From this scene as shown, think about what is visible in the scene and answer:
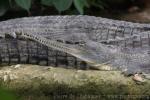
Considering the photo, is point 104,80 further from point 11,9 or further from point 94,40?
point 11,9

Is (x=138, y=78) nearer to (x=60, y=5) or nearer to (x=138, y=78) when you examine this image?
(x=138, y=78)

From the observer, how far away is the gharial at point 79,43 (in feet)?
5.31

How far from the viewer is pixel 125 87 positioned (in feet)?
4.90

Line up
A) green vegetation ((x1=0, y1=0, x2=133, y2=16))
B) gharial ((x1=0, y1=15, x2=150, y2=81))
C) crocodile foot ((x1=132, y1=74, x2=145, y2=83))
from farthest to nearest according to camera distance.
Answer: green vegetation ((x1=0, y1=0, x2=133, y2=16))
gharial ((x1=0, y1=15, x2=150, y2=81))
crocodile foot ((x1=132, y1=74, x2=145, y2=83))

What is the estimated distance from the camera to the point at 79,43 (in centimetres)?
169

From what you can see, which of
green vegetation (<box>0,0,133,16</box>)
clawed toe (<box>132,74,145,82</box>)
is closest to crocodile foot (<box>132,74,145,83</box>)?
clawed toe (<box>132,74,145,82</box>)

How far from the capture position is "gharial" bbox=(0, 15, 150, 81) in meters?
1.62

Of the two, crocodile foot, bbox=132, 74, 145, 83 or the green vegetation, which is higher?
the green vegetation

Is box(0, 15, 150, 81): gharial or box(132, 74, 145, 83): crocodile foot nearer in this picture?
box(132, 74, 145, 83): crocodile foot

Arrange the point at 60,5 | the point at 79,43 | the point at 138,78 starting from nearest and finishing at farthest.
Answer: the point at 138,78 → the point at 79,43 → the point at 60,5

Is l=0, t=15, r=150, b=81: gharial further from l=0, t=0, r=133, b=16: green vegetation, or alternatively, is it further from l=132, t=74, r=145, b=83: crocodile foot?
l=0, t=0, r=133, b=16: green vegetation

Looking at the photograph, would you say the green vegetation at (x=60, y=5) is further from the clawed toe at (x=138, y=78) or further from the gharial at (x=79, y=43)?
the clawed toe at (x=138, y=78)

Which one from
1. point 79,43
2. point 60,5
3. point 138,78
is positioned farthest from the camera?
point 60,5

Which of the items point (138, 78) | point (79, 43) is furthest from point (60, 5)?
point (138, 78)
